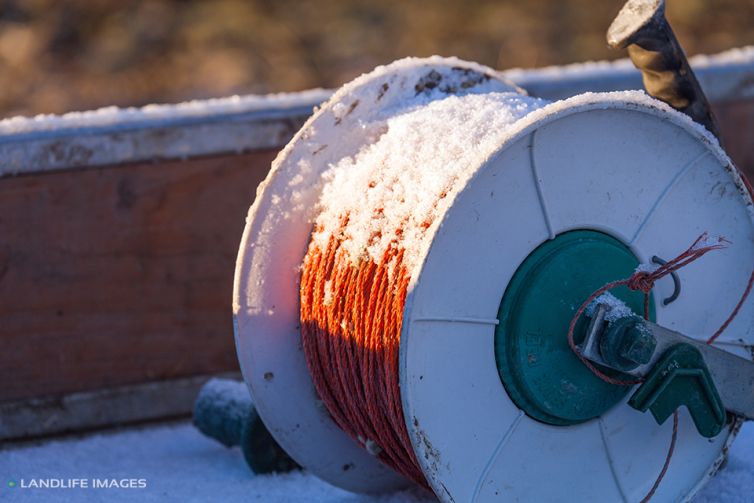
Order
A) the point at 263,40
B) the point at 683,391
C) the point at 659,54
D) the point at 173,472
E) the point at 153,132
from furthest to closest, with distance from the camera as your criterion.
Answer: the point at 263,40, the point at 153,132, the point at 173,472, the point at 659,54, the point at 683,391

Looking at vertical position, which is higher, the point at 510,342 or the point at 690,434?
the point at 510,342

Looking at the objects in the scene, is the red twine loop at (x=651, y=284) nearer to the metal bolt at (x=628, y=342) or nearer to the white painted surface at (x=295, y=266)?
the metal bolt at (x=628, y=342)

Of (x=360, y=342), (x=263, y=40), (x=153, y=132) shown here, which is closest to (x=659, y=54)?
(x=360, y=342)

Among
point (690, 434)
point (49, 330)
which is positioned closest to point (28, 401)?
point (49, 330)

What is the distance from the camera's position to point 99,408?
351cm

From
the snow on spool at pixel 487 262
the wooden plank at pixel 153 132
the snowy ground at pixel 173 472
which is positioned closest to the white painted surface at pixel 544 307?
the snow on spool at pixel 487 262

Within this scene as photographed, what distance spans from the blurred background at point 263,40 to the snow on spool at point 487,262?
6399 millimetres

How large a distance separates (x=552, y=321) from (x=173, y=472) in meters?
1.28

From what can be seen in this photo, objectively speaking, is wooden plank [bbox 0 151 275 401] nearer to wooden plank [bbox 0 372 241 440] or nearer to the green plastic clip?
wooden plank [bbox 0 372 241 440]

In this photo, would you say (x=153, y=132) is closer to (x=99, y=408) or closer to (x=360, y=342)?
Result: (x=99, y=408)

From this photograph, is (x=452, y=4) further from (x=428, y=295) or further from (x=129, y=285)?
(x=428, y=295)

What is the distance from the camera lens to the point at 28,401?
3.42 metres

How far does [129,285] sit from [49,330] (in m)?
0.27

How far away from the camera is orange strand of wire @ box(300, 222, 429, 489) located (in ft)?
7.89
